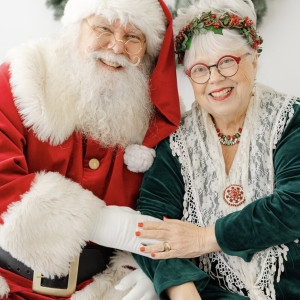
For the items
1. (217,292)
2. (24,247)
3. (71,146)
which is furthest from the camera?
(71,146)

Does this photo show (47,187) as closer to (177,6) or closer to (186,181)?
(186,181)

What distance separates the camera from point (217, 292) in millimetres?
1898

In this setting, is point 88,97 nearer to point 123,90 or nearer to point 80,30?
point 123,90

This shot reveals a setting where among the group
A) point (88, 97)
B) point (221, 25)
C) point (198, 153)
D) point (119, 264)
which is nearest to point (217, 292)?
point (119, 264)

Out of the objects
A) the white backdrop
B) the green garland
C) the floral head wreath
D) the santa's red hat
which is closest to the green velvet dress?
the floral head wreath

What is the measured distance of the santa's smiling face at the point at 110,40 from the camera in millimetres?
2027

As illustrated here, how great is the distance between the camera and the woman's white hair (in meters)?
1.96

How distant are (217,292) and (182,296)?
0.22 m

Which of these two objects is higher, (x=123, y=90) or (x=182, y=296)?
(x=123, y=90)

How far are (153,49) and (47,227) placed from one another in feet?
3.50

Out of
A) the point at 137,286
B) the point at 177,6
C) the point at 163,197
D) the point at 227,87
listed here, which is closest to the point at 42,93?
the point at 163,197

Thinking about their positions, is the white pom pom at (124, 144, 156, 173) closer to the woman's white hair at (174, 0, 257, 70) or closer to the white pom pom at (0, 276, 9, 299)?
the woman's white hair at (174, 0, 257, 70)

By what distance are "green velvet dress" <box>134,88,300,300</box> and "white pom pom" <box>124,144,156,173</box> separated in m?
0.43

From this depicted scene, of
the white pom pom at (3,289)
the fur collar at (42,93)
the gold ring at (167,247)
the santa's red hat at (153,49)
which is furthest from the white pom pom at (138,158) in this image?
the white pom pom at (3,289)
